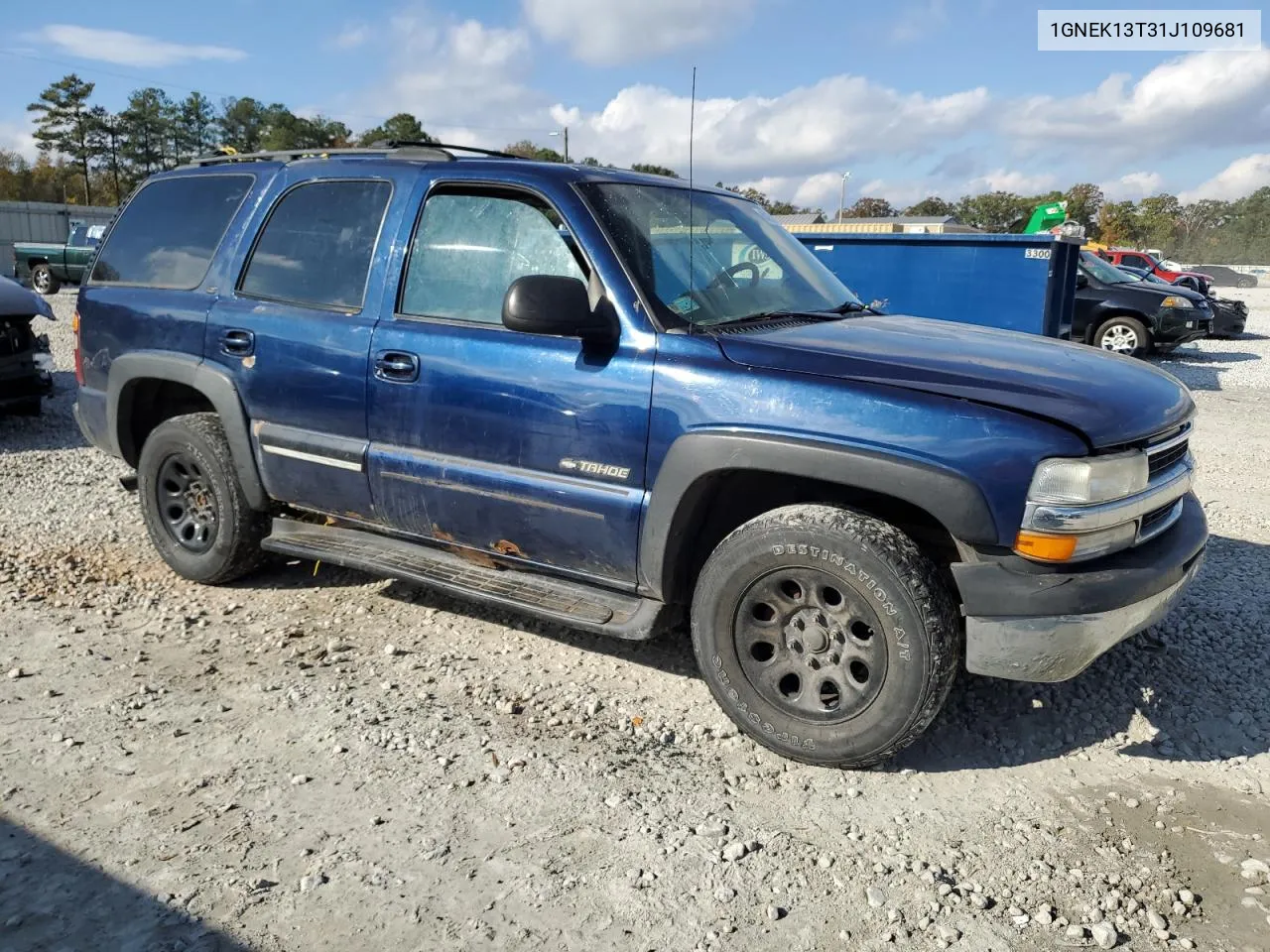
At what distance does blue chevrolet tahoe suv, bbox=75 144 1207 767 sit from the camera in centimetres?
289

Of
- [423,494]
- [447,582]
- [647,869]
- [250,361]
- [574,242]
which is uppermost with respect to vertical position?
[574,242]

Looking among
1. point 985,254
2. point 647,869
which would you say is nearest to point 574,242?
point 647,869

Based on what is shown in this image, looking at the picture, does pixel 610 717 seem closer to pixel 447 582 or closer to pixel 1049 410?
pixel 447 582

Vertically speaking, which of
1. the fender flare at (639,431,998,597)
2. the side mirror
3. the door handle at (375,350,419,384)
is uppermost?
the side mirror

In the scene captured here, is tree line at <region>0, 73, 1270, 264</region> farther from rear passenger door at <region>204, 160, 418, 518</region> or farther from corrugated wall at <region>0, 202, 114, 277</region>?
rear passenger door at <region>204, 160, 418, 518</region>

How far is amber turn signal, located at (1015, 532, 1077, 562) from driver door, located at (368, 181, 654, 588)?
1.24 meters

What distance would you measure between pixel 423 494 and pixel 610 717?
1.14 metres

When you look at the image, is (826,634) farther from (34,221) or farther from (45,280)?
(34,221)

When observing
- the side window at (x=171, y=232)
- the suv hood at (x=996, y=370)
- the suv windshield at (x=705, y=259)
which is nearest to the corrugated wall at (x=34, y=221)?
the side window at (x=171, y=232)

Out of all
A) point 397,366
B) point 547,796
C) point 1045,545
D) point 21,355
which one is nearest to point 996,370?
point 1045,545

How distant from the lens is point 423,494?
381 cm

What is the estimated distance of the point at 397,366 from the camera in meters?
3.77

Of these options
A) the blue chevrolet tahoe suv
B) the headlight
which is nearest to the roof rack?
the blue chevrolet tahoe suv

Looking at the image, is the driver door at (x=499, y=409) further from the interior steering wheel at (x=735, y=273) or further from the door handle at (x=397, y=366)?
the interior steering wheel at (x=735, y=273)
